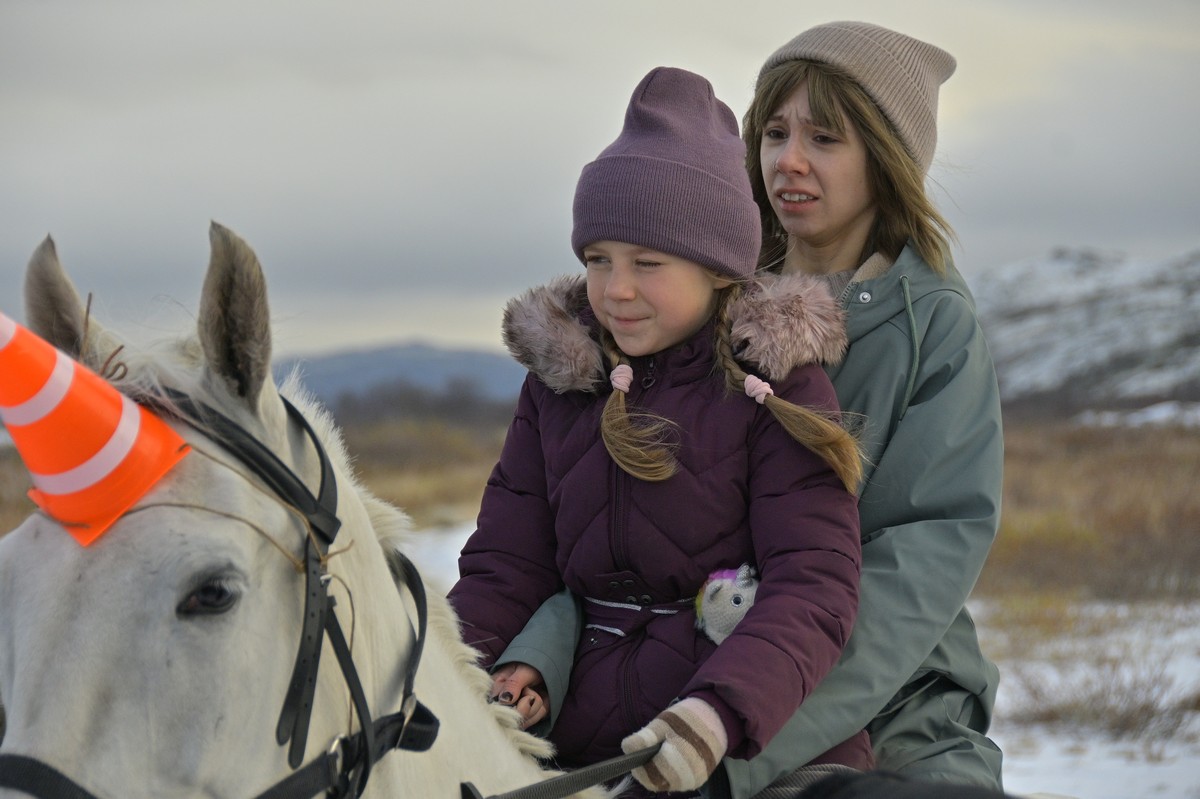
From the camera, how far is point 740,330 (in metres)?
2.34

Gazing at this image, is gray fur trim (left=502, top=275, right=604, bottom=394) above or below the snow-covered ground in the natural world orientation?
above

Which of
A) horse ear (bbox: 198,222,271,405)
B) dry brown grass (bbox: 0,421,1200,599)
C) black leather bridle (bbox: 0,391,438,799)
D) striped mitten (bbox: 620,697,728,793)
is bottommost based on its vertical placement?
dry brown grass (bbox: 0,421,1200,599)

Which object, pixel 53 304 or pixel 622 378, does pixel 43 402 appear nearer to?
pixel 53 304

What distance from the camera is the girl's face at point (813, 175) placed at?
116 inches

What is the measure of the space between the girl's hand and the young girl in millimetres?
78

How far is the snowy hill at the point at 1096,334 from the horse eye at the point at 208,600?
105 feet

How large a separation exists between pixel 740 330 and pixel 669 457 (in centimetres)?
33

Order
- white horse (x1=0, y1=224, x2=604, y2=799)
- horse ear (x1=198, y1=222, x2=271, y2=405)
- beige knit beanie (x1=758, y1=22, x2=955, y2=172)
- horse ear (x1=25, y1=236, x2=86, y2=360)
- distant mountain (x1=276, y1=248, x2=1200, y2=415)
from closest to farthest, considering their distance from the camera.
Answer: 1. white horse (x1=0, y1=224, x2=604, y2=799)
2. horse ear (x1=198, y1=222, x2=271, y2=405)
3. horse ear (x1=25, y1=236, x2=86, y2=360)
4. beige knit beanie (x1=758, y1=22, x2=955, y2=172)
5. distant mountain (x1=276, y1=248, x2=1200, y2=415)

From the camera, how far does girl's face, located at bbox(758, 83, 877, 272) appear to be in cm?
295

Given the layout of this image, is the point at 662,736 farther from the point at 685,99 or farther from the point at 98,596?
the point at 685,99

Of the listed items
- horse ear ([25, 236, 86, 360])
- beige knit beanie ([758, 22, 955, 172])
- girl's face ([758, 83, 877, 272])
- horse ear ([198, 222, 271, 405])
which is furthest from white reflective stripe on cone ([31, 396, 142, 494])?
beige knit beanie ([758, 22, 955, 172])

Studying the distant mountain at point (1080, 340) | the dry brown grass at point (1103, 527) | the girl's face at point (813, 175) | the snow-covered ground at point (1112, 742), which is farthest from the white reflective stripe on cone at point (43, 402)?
the distant mountain at point (1080, 340)

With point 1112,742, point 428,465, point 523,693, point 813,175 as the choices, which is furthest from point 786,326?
point 428,465

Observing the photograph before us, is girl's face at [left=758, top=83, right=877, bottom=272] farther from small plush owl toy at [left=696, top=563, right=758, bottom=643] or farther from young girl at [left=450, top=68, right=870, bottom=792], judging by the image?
small plush owl toy at [left=696, top=563, right=758, bottom=643]
